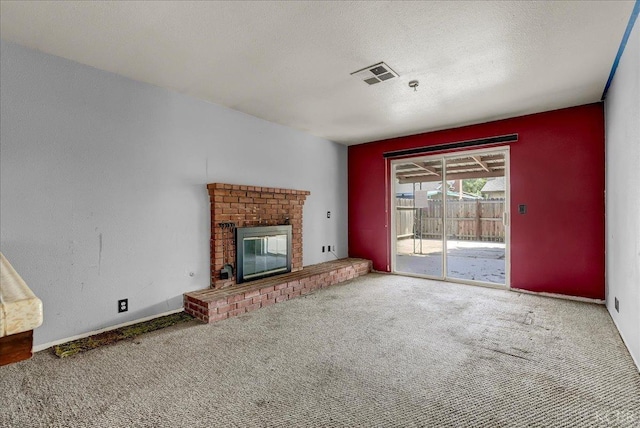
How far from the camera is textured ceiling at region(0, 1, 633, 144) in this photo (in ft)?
6.68

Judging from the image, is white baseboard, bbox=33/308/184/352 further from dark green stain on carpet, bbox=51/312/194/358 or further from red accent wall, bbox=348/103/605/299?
red accent wall, bbox=348/103/605/299

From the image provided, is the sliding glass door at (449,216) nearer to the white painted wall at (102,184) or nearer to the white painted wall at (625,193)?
the white painted wall at (625,193)

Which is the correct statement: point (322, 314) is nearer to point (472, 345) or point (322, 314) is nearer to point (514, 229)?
point (472, 345)

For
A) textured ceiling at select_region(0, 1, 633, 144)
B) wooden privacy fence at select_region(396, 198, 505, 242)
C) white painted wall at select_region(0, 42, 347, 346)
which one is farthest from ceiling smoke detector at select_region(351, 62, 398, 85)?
wooden privacy fence at select_region(396, 198, 505, 242)

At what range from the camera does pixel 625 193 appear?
2.56 m

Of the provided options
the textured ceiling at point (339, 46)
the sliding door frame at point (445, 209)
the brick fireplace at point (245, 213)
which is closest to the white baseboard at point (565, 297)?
the sliding door frame at point (445, 209)

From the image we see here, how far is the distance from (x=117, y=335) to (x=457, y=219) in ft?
21.0

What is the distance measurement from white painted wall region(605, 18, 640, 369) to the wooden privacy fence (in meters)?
2.75

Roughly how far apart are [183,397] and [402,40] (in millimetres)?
2827

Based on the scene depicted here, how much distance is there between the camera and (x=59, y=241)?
8.52ft

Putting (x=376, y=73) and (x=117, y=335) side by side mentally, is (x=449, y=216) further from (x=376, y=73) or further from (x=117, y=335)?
(x=117, y=335)

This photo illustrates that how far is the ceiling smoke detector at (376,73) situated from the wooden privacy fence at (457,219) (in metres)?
3.16

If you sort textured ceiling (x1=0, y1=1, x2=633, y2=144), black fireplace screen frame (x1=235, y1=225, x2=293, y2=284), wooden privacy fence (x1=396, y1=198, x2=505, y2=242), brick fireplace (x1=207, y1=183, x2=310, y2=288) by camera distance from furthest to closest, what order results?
wooden privacy fence (x1=396, y1=198, x2=505, y2=242) < black fireplace screen frame (x1=235, y1=225, x2=293, y2=284) < brick fireplace (x1=207, y1=183, x2=310, y2=288) < textured ceiling (x1=0, y1=1, x2=633, y2=144)

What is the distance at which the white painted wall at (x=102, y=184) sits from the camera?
8.02 ft
